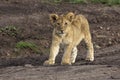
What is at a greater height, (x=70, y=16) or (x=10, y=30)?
(x=70, y=16)

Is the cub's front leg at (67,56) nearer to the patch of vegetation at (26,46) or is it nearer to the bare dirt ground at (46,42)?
the bare dirt ground at (46,42)

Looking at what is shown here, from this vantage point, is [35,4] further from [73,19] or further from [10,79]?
[10,79]

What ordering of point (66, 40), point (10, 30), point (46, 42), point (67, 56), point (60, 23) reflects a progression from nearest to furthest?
point (60, 23)
point (67, 56)
point (66, 40)
point (46, 42)
point (10, 30)

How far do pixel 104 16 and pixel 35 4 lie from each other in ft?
7.91

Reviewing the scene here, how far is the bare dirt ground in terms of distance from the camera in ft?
34.1

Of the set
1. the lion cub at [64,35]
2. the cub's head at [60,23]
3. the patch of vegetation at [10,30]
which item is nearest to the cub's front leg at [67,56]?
the lion cub at [64,35]

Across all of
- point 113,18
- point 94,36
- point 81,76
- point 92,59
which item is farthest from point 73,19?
point 113,18

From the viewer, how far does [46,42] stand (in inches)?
616

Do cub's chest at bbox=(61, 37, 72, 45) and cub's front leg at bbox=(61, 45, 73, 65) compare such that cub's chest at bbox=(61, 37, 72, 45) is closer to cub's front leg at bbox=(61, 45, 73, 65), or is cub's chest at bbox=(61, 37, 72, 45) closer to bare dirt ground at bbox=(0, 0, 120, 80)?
cub's front leg at bbox=(61, 45, 73, 65)

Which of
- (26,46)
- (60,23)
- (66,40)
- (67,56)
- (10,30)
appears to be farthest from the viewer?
(10,30)

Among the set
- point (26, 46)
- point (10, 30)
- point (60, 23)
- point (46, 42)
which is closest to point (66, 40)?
point (60, 23)

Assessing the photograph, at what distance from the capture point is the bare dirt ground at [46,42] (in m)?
10.4

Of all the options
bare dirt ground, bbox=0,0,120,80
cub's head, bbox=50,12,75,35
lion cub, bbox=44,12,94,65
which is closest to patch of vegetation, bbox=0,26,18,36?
bare dirt ground, bbox=0,0,120,80

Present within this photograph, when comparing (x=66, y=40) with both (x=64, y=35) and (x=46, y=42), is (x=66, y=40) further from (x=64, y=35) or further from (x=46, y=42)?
(x=46, y=42)
